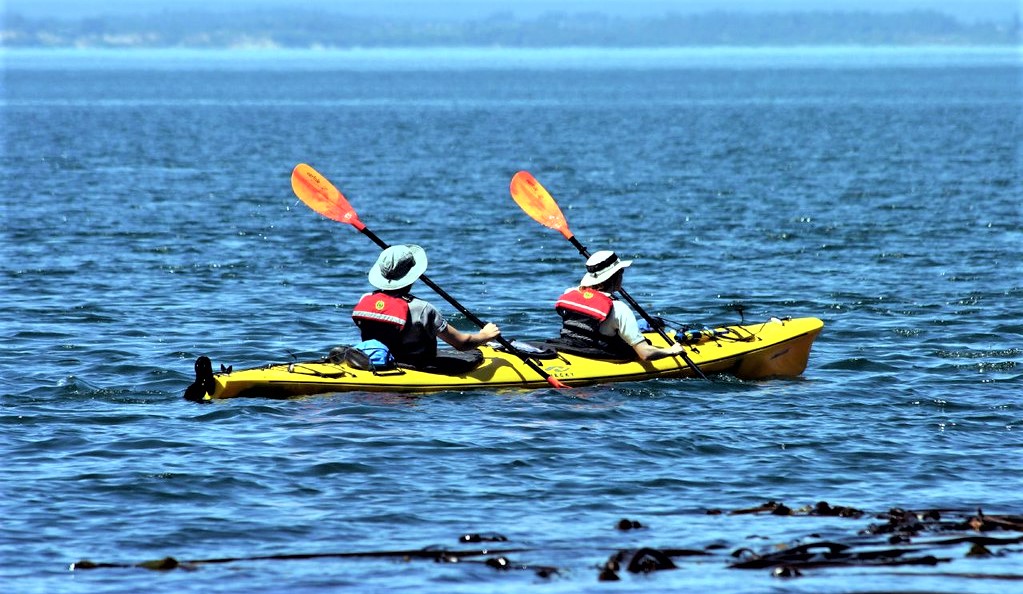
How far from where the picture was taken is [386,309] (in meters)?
14.3

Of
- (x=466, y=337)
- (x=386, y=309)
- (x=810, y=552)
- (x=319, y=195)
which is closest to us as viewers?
(x=810, y=552)

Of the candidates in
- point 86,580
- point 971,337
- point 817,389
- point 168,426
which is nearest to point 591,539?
point 86,580

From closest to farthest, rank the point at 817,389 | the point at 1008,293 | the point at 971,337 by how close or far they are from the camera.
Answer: the point at 817,389 → the point at 971,337 → the point at 1008,293

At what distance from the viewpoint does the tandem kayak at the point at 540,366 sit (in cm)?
1413

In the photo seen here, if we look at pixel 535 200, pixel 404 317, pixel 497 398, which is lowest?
pixel 497 398

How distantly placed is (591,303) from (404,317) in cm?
183

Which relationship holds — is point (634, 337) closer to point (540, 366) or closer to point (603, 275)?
point (603, 275)

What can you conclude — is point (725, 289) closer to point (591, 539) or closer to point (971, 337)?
point (971, 337)

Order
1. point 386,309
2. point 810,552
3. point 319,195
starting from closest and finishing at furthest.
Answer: point 810,552
point 386,309
point 319,195

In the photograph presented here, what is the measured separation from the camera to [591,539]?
10312mm

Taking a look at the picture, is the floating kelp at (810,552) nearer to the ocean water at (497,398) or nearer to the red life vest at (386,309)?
the ocean water at (497,398)

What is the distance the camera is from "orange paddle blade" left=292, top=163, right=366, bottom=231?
16.9m

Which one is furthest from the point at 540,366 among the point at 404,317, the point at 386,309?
the point at 386,309

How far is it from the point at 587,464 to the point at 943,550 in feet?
10.7
